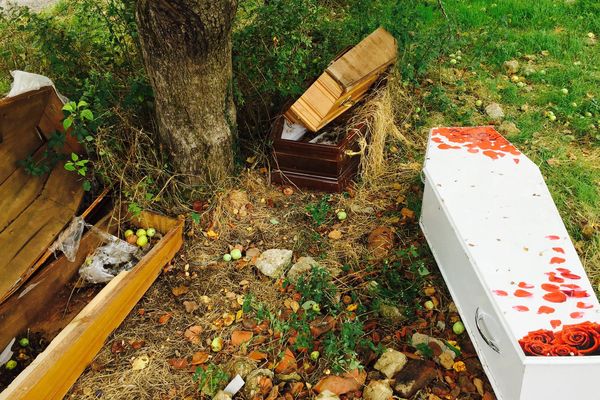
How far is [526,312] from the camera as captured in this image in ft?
7.60

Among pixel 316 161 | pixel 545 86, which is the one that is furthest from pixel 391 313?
pixel 545 86

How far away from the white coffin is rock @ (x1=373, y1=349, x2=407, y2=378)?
0.41 m

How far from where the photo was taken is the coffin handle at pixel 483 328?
2433 millimetres

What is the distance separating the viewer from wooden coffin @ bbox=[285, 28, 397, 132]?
3568 mm

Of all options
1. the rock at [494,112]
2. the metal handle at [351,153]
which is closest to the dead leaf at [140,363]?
the metal handle at [351,153]

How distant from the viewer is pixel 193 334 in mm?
3002

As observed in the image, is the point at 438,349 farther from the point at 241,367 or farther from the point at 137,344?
the point at 137,344

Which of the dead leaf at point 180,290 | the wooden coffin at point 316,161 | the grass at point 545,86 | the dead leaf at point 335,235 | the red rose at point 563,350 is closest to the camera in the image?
the red rose at point 563,350

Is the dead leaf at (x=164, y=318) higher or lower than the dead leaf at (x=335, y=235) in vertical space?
higher

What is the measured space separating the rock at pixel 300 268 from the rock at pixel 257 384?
2.23 feet

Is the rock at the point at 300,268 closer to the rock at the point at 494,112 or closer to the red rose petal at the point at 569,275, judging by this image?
the red rose petal at the point at 569,275

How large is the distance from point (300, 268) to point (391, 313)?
64 centimetres

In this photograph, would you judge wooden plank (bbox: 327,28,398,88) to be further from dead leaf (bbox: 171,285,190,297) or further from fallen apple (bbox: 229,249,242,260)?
dead leaf (bbox: 171,285,190,297)

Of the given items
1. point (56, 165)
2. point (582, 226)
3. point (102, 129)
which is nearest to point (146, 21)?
point (102, 129)
